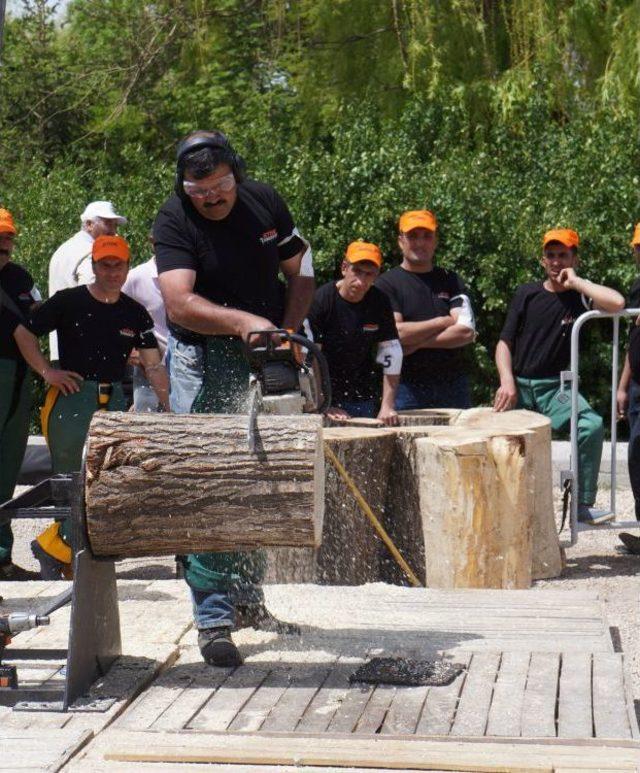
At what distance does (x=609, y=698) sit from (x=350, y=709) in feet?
2.60

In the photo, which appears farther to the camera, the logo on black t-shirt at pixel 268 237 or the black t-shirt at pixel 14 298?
the black t-shirt at pixel 14 298

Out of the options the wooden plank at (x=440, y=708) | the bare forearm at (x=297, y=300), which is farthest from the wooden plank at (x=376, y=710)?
the bare forearm at (x=297, y=300)

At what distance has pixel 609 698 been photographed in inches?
162

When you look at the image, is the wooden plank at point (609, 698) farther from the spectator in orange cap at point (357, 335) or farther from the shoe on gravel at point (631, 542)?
the shoe on gravel at point (631, 542)

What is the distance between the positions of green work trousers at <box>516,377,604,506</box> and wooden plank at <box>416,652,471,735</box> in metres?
3.48

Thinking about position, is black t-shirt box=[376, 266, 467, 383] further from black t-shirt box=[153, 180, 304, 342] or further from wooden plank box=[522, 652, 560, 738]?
wooden plank box=[522, 652, 560, 738]

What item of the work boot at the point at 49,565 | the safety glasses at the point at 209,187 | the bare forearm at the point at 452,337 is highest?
the safety glasses at the point at 209,187

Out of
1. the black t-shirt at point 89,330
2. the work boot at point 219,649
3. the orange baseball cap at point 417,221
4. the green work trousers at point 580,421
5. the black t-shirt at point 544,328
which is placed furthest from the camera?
the orange baseball cap at point 417,221

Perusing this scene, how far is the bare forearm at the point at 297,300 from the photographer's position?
16.3 ft

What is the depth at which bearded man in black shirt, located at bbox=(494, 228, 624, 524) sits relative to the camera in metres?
7.74

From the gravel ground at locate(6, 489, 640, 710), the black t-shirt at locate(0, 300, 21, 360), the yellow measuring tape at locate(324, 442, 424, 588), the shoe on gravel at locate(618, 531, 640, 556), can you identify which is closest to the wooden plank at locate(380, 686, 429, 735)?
the gravel ground at locate(6, 489, 640, 710)

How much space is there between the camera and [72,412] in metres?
6.82

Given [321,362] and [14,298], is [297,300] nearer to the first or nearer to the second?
[321,362]

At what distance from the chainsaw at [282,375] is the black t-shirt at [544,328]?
365cm
